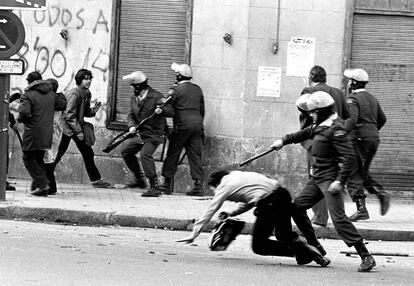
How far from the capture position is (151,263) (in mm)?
9836

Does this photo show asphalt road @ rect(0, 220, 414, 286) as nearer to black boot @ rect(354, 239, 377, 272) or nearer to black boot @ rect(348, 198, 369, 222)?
black boot @ rect(354, 239, 377, 272)

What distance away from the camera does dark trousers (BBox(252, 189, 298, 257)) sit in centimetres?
1020

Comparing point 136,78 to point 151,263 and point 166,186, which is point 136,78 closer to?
point 166,186

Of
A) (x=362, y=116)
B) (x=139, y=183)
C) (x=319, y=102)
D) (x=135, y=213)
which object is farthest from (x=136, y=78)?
(x=319, y=102)

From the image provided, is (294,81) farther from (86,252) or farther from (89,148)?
(86,252)

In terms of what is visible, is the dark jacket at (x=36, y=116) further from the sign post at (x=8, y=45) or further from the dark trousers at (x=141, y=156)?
the dark trousers at (x=141, y=156)

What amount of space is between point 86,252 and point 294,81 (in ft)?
19.9

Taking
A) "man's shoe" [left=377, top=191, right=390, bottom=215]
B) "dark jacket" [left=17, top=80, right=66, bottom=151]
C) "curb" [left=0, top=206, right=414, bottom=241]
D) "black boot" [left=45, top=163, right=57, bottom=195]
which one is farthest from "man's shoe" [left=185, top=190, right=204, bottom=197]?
"man's shoe" [left=377, top=191, right=390, bottom=215]

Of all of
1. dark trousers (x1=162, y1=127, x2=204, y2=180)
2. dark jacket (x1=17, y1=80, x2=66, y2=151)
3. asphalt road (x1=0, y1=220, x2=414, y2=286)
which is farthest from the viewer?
dark trousers (x1=162, y1=127, x2=204, y2=180)

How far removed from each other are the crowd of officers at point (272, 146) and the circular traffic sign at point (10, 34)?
99 centimetres

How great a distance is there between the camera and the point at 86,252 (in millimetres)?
10281

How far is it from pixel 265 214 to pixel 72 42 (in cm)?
701

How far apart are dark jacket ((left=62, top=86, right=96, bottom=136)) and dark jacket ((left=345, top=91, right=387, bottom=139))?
385 centimetres

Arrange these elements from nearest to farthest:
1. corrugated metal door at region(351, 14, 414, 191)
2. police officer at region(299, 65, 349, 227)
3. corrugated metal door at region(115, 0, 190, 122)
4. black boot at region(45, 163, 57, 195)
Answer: police officer at region(299, 65, 349, 227)
black boot at region(45, 163, 57, 195)
corrugated metal door at region(351, 14, 414, 191)
corrugated metal door at region(115, 0, 190, 122)
